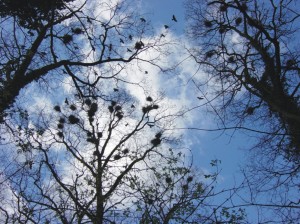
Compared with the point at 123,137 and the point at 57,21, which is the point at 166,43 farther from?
the point at 123,137

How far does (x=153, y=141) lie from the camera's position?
34.8 feet

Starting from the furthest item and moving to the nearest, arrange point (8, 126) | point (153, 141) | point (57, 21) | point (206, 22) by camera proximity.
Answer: point (153, 141) → point (206, 22) → point (57, 21) → point (8, 126)

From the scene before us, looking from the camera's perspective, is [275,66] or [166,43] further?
[166,43]

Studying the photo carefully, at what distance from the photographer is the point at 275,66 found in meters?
6.93

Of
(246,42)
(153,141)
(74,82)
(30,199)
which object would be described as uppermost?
(246,42)

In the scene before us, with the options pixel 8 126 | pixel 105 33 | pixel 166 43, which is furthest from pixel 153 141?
pixel 8 126

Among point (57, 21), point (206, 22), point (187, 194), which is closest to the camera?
point (187, 194)

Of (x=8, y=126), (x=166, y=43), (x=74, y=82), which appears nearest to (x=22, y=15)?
(x=74, y=82)

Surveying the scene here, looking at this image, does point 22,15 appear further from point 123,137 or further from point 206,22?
point 123,137

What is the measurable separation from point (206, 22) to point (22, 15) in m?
4.42

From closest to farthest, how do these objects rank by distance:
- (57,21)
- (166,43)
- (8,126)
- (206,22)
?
(8,126)
(57,21)
(206,22)
(166,43)

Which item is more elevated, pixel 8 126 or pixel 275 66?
pixel 275 66

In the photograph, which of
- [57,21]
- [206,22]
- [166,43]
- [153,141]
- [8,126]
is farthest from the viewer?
[153,141]

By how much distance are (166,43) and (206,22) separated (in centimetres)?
132
